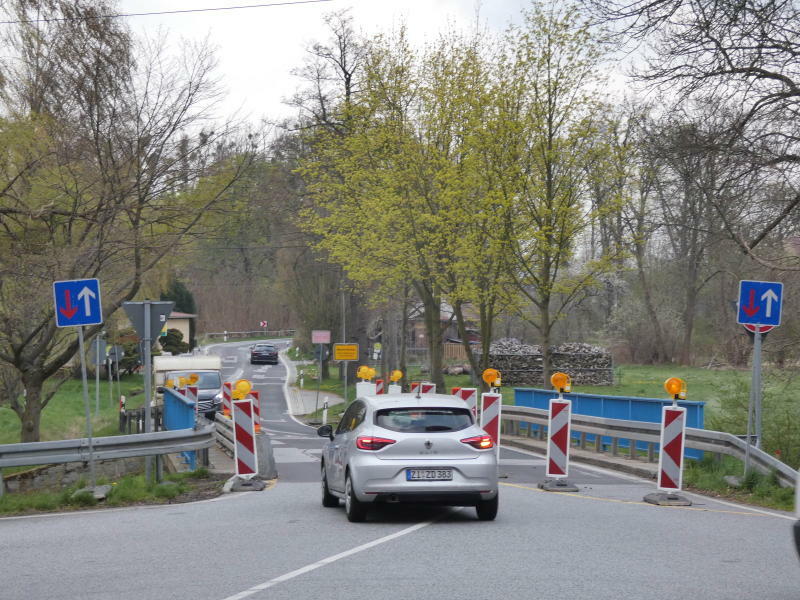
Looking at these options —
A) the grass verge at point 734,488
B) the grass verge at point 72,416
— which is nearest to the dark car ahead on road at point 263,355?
the grass verge at point 72,416

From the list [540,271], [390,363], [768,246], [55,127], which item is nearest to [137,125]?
[55,127]

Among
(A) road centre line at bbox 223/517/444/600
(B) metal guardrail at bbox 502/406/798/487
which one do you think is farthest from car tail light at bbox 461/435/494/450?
(B) metal guardrail at bbox 502/406/798/487

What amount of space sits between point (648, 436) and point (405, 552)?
10384 millimetres

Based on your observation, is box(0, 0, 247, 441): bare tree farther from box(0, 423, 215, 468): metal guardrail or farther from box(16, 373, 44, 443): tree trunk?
box(0, 423, 215, 468): metal guardrail

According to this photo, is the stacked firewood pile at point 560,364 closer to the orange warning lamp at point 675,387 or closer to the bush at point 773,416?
the bush at point 773,416

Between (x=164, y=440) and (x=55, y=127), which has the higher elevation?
(x=55, y=127)

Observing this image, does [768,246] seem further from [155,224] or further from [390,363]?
[390,363]

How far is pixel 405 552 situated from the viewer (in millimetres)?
8719

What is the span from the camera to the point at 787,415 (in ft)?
52.1

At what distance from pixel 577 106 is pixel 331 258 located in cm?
1190

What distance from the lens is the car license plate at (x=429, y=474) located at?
10617 millimetres

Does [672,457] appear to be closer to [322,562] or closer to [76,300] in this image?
[322,562]

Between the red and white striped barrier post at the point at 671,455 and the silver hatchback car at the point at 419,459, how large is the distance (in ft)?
9.91

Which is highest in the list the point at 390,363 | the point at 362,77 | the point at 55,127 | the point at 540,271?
the point at 362,77
